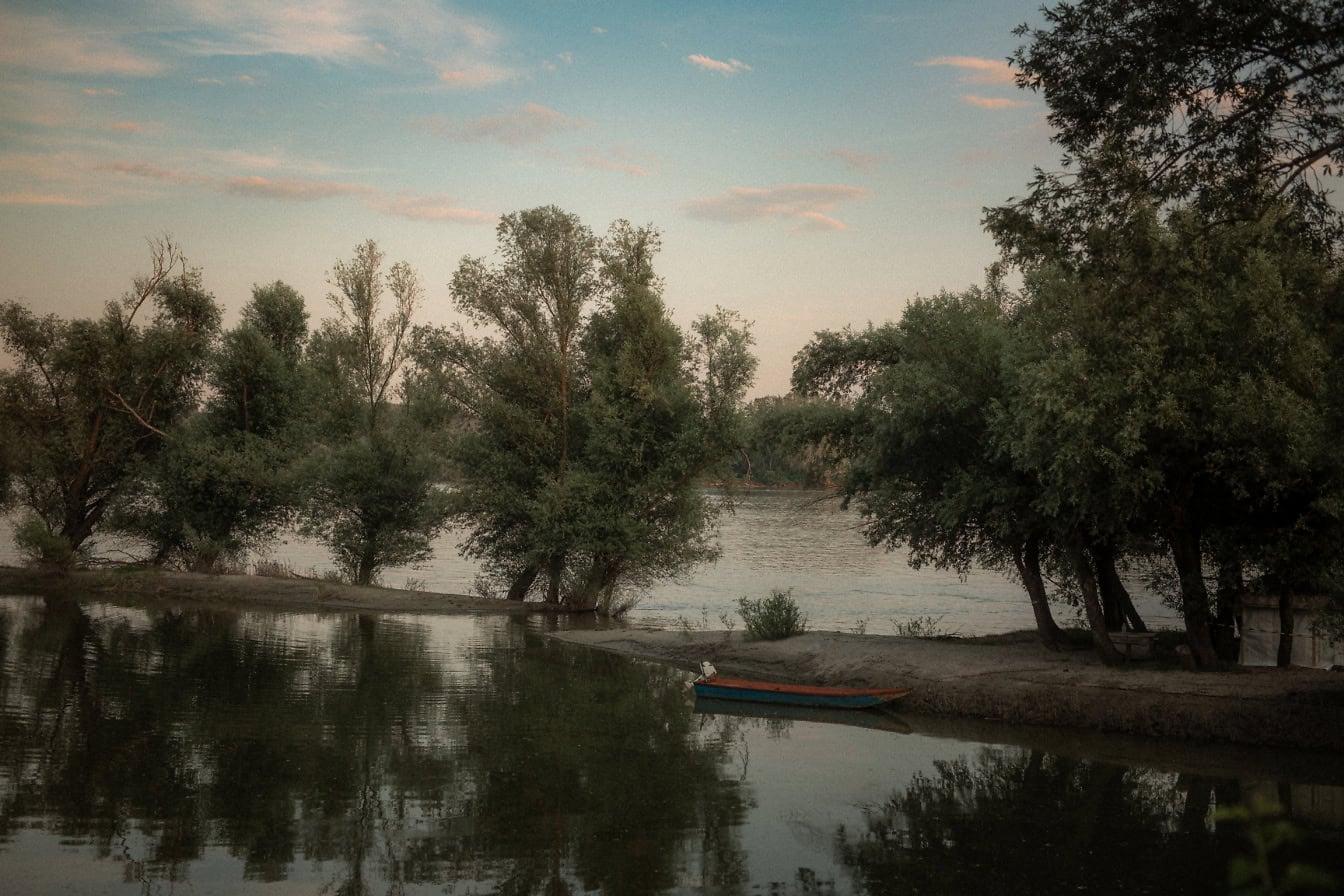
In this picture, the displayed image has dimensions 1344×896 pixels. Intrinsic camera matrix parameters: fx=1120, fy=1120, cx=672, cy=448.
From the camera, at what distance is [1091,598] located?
78.9ft

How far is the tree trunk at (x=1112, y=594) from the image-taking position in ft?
87.5

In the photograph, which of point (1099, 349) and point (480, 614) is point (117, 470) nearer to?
point (480, 614)

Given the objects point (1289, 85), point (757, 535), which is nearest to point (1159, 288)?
point (1289, 85)

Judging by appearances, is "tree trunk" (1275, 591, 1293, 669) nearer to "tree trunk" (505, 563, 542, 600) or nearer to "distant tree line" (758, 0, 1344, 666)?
"distant tree line" (758, 0, 1344, 666)

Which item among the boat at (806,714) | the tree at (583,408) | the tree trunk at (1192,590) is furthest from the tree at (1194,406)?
the tree at (583,408)

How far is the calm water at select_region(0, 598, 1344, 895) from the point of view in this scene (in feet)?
42.4

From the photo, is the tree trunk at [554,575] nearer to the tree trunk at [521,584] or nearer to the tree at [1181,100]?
the tree trunk at [521,584]

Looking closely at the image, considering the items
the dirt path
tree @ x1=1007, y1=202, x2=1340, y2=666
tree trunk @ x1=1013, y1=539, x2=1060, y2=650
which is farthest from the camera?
tree trunk @ x1=1013, y1=539, x2=1060, y2=650

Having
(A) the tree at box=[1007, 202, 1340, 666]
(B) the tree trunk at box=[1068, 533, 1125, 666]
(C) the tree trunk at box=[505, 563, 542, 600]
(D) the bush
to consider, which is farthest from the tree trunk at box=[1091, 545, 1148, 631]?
(C) the tree trunk at box=[505, 563, 542, 600]

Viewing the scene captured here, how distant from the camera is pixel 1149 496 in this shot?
2128cm

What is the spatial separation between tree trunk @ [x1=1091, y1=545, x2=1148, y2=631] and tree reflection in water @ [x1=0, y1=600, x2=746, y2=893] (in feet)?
34.6

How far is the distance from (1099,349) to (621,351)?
21791 mm

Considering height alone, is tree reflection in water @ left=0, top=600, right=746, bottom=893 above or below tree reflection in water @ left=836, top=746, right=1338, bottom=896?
above

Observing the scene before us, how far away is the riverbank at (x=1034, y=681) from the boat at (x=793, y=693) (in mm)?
1003
